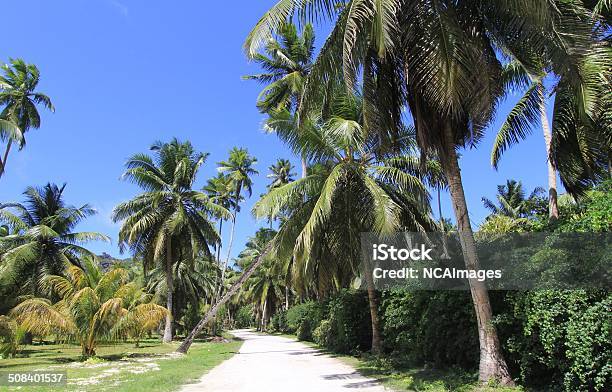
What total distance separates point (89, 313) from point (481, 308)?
14492 millimetres

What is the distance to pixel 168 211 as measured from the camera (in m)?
27.6

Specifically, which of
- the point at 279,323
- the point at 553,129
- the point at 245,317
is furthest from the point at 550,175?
the point at 245,317

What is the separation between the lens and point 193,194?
27.8 meters

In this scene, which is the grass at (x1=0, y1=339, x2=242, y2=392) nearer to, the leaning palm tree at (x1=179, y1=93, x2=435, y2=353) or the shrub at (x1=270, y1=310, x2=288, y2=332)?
the leaning palm tree at (x1=179, y1=93, x2=435, y2=353)

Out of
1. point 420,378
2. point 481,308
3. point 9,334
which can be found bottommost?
point 420,378

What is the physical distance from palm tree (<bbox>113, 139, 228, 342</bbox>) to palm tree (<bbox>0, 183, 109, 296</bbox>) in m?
2.86

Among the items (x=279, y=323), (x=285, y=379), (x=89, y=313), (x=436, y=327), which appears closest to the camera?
(x=436, y=327)

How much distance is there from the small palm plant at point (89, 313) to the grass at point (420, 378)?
9.22 m

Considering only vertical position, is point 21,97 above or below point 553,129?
above

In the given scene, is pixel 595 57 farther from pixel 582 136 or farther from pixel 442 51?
pixel 582 136

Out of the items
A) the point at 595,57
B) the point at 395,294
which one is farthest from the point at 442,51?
the point at 395,294

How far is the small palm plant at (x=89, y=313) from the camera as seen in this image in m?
16.1

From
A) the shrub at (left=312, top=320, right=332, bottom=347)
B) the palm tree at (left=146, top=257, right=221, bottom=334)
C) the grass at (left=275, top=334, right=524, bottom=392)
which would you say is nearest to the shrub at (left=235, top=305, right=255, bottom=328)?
the palm tree at (left=146, top=257, right=221, bottom=334)

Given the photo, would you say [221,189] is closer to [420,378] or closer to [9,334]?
[9,334]
